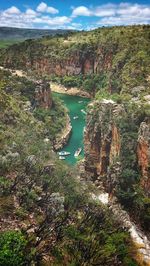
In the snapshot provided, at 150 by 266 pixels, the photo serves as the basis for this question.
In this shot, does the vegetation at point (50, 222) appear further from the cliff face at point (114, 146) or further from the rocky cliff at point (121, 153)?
the cliff face at point (114, 146)

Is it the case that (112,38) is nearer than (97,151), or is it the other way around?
(97,151)

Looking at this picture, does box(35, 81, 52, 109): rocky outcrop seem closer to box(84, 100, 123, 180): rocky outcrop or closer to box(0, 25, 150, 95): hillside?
box(0, 25, 150, 95): hillside

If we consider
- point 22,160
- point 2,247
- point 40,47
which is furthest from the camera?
point 40,47

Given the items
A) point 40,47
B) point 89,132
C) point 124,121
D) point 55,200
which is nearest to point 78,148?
point 89,132

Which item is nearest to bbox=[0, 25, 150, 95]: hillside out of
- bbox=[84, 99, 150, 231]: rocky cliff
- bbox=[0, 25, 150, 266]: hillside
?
bbox=[0, 25, 150, 266]: hillside

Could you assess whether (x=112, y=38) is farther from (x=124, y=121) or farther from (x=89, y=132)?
(x=124, y=121)

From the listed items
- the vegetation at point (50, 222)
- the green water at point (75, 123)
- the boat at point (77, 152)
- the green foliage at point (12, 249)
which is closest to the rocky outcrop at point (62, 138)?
the green water at point (75, 123)
